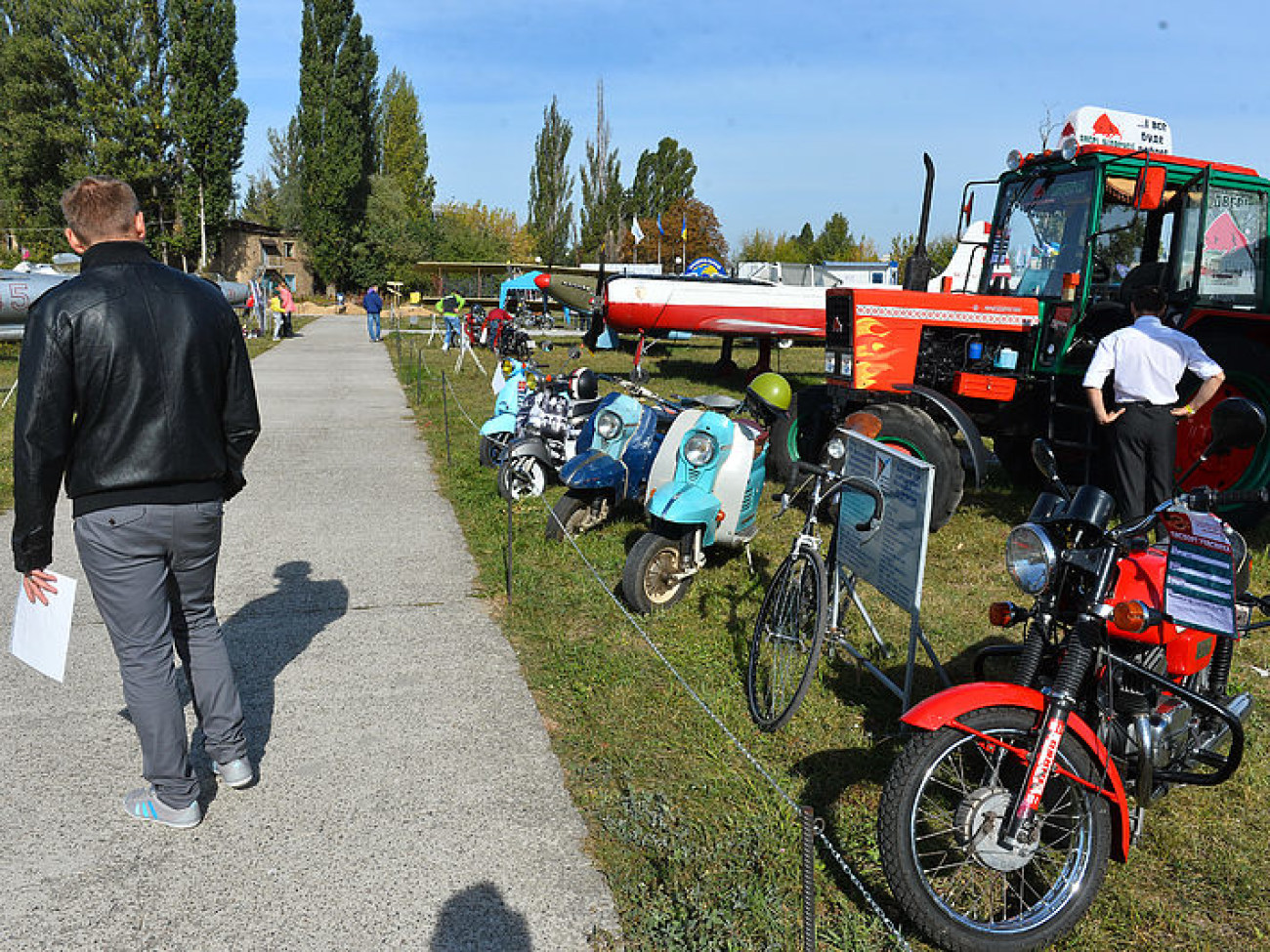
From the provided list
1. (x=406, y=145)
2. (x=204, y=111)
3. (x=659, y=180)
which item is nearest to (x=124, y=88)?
(x=204, y=111)

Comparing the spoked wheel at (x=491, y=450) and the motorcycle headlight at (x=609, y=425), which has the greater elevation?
the motorcycle headlight at (x=609, y=425)

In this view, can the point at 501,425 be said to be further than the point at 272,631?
Yes

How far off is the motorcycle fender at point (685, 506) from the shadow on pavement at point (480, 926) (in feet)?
8.45

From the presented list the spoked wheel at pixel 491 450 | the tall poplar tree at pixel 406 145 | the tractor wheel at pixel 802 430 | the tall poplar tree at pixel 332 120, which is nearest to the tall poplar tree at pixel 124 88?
the tall poplar tree at pixel 332 120

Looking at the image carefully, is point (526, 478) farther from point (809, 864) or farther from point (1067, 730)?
point (809, 864)

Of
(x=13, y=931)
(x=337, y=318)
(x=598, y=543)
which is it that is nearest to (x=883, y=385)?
(x=598, y=543)

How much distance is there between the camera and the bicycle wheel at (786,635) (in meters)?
3.77

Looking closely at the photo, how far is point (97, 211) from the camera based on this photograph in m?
2.81

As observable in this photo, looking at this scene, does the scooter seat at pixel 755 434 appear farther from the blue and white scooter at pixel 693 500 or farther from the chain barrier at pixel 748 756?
the chain barrier at pixel 748 756

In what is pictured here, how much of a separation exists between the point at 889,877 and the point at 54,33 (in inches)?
2283

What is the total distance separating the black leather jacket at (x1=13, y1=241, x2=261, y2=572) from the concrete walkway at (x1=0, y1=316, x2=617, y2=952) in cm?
103

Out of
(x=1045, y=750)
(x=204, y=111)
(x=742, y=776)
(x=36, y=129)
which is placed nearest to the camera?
(x=1045, y=750)

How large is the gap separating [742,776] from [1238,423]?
7.10 feet

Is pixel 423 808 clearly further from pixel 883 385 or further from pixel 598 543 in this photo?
pixel 883 385
